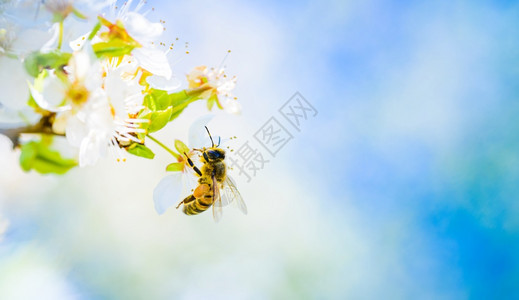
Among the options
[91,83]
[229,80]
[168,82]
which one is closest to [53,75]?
[91,83]

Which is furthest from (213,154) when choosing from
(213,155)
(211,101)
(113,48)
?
(113,48)

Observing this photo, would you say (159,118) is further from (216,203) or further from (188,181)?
(216,203)

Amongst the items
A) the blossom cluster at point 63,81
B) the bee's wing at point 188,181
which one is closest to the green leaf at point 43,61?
the blossom cluster at point 63,81

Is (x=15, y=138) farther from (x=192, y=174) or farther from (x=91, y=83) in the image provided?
(x=192, y=174)

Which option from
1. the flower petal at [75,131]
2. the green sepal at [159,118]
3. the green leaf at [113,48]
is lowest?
the flower petal at [75,131]

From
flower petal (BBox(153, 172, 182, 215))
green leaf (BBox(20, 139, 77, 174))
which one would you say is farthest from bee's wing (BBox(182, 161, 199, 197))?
green leaf (BBox(20, 139, 77, 174))

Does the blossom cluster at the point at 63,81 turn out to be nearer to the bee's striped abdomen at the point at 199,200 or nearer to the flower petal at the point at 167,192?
the flower petal at the point at 167,192
